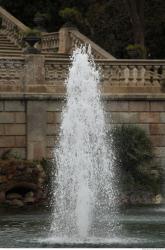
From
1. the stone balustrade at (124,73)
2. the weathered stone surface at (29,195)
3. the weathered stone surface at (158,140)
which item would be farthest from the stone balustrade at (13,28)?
the weathered stone surface at (29,195)

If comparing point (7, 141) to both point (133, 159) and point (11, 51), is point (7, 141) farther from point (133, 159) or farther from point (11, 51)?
point (11, 51)

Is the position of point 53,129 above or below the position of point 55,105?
below

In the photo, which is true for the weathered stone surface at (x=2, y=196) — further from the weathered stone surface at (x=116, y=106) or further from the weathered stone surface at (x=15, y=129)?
the weathered stone surface at (x=116, y=106)

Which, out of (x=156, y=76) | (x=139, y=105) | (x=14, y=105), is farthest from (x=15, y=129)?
(x=156, y=76)

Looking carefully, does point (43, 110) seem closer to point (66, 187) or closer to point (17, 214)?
point (17, 214)

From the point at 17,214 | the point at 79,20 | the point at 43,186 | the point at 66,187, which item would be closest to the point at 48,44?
the point at 79,20

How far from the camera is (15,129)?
1001 inches

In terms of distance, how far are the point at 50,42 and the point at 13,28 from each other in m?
1.42

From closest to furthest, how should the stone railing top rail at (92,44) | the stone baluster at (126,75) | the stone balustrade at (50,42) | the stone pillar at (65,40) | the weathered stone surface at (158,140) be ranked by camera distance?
1. the stone baluster at (126,75)
2. the weathered stone surface at (158,140)
3. the stone railing top rail at (92,44)
4. the stone pillar at (65,40)
5. the stone balustrade at (50,42)

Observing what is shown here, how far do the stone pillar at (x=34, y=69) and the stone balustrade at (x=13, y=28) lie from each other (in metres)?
6.31

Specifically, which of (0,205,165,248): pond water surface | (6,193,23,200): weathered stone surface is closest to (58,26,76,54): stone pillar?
(6,193,23,200): weathered stone surface

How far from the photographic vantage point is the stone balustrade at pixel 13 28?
3216 centimetres

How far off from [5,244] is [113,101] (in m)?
10.2

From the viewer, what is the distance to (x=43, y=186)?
24.2 metres
